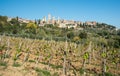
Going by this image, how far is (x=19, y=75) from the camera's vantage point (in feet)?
36.6

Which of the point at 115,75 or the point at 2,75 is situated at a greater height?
the point at 2,75

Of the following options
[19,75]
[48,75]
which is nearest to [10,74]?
[19,75]

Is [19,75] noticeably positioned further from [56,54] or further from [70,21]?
[70,21]

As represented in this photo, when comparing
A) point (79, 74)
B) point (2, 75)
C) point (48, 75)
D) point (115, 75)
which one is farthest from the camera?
point (115, 75)

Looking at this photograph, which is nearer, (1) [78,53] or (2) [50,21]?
(1) [78,53]

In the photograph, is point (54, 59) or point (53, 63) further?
point (54, 59)

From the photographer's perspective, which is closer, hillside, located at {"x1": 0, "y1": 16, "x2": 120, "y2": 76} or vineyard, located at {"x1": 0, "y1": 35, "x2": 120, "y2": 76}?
vineyard, located at {"x1": 0, "y1": 35, "x2": 120, "y2": 76}

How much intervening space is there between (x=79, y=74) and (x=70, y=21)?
13613cm

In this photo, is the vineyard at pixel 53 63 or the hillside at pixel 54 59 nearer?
the vineyard at pixel 53 63

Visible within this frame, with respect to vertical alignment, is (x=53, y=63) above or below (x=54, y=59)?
above

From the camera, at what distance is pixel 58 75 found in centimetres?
1240

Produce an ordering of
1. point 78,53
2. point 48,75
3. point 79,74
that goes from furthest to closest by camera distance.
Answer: point 78,53
point 79,74
point 48,75

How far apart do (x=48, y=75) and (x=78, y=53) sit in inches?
485

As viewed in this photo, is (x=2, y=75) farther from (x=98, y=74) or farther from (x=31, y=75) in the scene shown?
(x=98, y=74)
